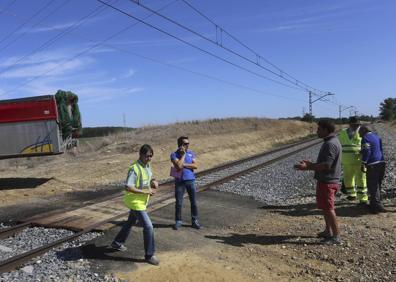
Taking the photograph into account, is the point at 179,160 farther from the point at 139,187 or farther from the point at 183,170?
the point at 139,187

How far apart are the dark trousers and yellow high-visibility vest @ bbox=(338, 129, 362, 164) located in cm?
93

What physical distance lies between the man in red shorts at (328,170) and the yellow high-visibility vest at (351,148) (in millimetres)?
3109

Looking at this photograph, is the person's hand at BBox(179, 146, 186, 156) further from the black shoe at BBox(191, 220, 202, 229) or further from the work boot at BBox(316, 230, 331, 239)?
the work boot at BBox(316, 230, 331, 239)

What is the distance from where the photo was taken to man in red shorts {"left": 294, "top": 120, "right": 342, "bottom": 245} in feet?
26.1

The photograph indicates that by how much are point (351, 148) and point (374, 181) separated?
1151 millimetres

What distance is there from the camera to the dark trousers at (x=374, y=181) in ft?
32.8

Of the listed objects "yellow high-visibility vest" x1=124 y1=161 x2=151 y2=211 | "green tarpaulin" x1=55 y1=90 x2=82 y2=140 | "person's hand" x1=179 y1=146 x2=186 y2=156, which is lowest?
"yellow high-visibility vest" x1=124 y1=161 x2=151 y2=211

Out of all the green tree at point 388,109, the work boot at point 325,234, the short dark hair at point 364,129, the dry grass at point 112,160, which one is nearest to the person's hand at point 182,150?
the work boot at point 325,234

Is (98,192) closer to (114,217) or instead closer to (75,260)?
(114,217)

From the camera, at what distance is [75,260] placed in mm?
7250

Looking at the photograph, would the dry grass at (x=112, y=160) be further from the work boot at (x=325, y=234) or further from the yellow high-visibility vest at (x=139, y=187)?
the work boot at (x=325, y=234)

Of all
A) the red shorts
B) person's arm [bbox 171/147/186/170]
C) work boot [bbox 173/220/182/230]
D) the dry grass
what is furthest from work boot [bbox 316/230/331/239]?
the dry grass

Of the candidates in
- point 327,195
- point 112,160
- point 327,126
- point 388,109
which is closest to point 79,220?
point 327,195

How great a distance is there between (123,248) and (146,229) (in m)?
0.80
